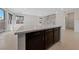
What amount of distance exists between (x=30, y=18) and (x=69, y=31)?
65 cm

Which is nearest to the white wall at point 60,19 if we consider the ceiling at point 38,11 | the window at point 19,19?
the ceiling at point 38,11

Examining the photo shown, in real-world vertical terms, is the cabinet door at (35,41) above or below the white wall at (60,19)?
below

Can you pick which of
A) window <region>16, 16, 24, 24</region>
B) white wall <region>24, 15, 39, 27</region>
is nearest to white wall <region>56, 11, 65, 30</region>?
white wall <region>24, 15, 39, 27</region>

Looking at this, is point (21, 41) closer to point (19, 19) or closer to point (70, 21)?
point (19, 19)

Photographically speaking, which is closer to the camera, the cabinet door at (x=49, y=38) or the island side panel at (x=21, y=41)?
the island side panel at (x=21, y=41)

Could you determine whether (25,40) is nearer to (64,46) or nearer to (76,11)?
(64,46)

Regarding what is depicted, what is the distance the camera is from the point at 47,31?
5.53 ft

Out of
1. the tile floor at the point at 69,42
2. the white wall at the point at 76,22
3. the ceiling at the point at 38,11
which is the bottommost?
the tile floor at the point at 69,42

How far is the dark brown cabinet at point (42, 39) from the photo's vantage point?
163 centimetres

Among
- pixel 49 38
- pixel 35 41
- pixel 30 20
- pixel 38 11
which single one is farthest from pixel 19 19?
pixel 49 38

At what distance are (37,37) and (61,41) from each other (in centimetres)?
40

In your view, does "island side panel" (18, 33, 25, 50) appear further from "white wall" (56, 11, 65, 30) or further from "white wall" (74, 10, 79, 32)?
"white wall" (74, 10, 79, 32)

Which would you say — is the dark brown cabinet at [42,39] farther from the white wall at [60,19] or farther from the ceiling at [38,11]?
the ceiling at [38,11]

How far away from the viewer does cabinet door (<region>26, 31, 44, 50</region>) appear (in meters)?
1.62
